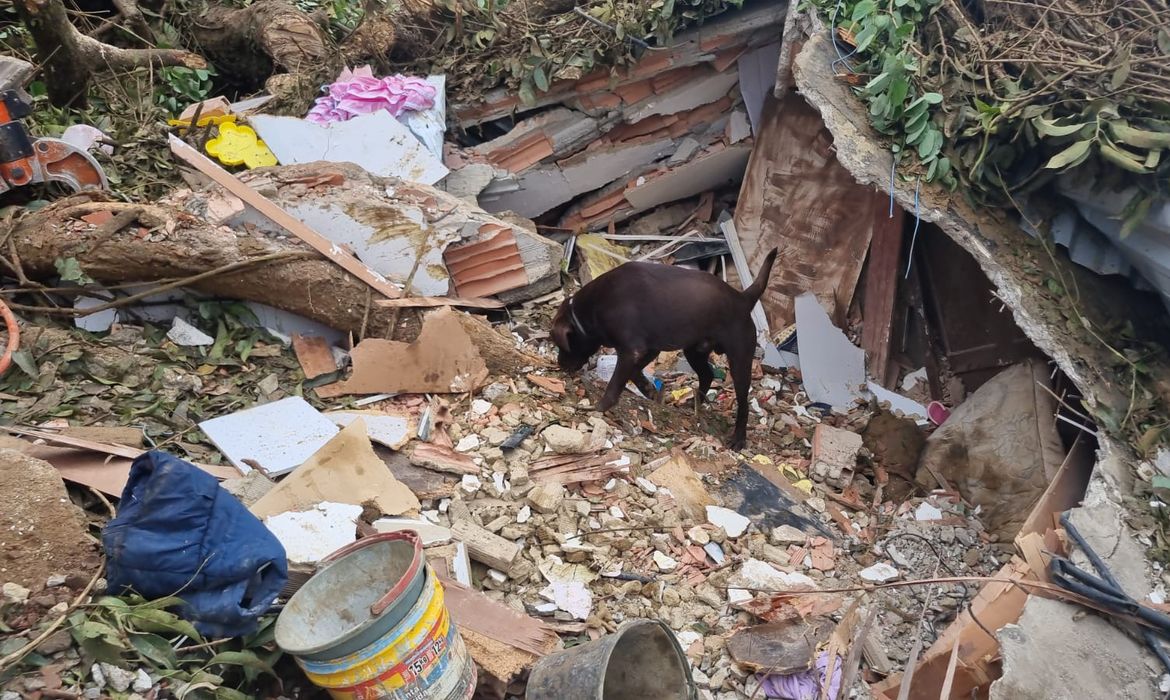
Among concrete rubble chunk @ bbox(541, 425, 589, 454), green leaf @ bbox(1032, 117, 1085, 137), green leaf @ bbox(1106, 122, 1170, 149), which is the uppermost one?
green leaf @ bbox(1106, 122, 1170, 149)

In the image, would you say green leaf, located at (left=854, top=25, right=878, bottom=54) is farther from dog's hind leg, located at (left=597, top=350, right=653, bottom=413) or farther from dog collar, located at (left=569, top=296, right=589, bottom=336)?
dog collar, located at (left=569, top=296, right=589, bottom=336)

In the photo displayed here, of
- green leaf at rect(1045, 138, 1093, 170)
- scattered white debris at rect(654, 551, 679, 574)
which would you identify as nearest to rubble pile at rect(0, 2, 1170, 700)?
scattered white debris at rect(654, 551, 679, 574)

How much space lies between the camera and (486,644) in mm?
3314

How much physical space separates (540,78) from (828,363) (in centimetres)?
341

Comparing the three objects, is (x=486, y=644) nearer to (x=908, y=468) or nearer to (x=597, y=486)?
(x=597, y=486)

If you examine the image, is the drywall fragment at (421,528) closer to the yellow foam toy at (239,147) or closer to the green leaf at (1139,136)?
the yellow foam toy at (239,147)

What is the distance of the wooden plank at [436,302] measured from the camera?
541 cm

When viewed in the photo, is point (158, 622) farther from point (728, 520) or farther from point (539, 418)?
point (728, 520)

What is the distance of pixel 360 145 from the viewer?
6660mm

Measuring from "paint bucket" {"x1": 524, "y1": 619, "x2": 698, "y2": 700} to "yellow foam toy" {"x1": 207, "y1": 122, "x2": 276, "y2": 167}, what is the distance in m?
4.64

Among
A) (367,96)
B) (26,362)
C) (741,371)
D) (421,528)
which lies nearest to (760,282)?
(741,371)

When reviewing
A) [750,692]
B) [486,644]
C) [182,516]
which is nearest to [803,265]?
[750,692]

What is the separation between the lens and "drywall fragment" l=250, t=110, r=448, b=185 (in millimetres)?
6473

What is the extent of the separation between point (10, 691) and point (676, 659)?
2187 millimetres
